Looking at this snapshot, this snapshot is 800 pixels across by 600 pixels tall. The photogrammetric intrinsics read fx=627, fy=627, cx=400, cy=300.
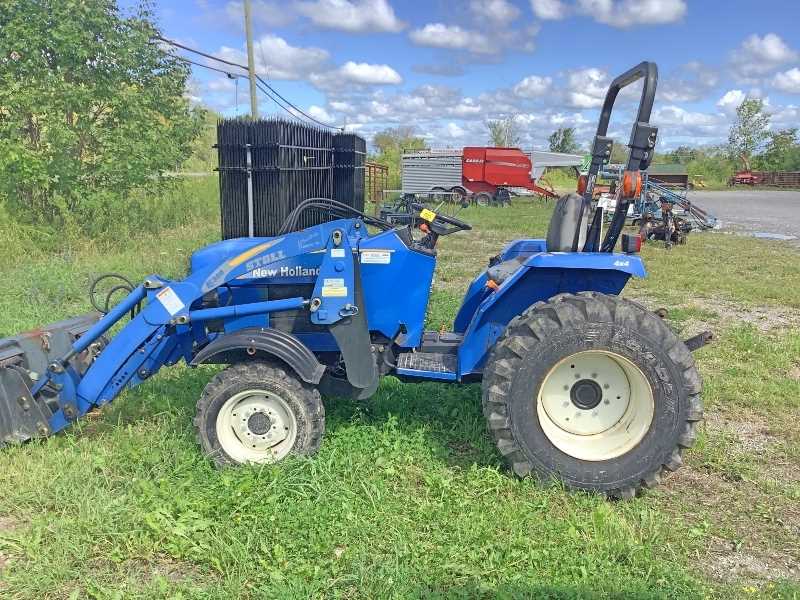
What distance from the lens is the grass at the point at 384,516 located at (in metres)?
2.64

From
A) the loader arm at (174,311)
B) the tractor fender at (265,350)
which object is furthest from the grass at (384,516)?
the tractor fender at (265,350)

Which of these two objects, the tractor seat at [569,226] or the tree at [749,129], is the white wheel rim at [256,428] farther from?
the tree at [749,129]

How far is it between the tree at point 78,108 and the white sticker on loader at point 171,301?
260 inches

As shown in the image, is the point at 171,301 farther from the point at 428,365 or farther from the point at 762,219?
the point at 762,219

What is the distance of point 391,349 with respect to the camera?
389 cm

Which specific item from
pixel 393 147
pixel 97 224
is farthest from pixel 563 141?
pixel 97 224

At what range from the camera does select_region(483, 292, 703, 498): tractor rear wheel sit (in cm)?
315

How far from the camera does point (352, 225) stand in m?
3.69

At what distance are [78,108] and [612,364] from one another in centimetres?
900

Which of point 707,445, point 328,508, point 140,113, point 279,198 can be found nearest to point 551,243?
point 707,445

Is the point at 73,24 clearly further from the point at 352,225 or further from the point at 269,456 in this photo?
Result: the point at 269,456

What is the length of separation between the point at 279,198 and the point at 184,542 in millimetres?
5980

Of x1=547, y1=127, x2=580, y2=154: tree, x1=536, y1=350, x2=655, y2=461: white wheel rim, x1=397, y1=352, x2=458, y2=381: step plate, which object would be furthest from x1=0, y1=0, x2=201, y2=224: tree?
x1=547, y1=127, x2=580, y2=154: tree

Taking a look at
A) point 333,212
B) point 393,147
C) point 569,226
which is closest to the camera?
point 569,226
